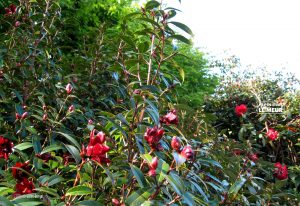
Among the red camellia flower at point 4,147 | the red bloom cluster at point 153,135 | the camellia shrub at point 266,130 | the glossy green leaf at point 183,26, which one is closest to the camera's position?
the red bloom cluster at point 153,135

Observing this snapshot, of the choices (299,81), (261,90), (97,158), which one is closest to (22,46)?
(97,158)

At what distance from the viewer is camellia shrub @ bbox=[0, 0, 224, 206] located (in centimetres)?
120

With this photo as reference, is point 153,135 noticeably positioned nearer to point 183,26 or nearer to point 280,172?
point 183,26

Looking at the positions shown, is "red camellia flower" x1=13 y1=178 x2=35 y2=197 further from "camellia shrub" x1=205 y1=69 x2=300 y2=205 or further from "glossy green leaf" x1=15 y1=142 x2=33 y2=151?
"camellia shrub" x1=205 y1=69 x2=300 y2=205

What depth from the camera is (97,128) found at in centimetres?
159

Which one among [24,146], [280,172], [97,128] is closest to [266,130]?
[280,172]

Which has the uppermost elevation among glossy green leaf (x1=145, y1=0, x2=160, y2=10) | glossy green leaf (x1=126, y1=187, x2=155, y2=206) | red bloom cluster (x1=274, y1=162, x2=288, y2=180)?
glossy green leaf (x1=145, y1=0, x2=160, y2=10)

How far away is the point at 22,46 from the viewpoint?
2.59 meters

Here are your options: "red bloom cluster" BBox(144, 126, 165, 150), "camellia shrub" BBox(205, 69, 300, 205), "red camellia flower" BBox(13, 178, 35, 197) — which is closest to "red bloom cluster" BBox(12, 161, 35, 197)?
"red camellia flower" BBox(13, 178, 35, 197)

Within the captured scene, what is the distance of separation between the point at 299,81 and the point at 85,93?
1201 cm

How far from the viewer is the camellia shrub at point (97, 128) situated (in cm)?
120

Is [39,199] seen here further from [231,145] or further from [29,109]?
[231,145]

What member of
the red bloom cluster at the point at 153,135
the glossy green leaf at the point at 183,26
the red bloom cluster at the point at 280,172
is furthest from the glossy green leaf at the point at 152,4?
the red bloom cluster at the point at 280,172

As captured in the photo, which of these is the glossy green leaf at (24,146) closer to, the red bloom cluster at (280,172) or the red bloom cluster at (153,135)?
the red bloom cluster at (153,135)
